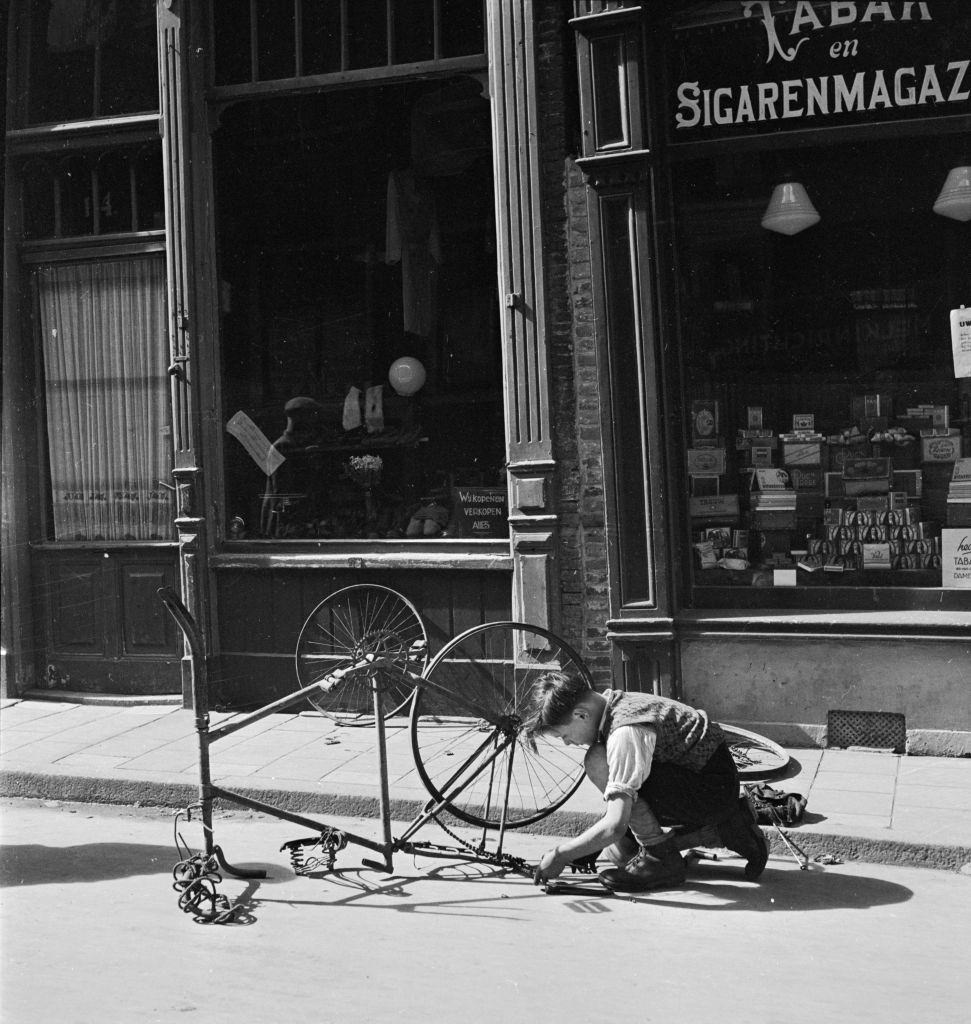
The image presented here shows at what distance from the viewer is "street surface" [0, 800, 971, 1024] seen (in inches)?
148

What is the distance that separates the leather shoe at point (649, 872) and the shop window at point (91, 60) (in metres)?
6.54

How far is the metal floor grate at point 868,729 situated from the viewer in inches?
274

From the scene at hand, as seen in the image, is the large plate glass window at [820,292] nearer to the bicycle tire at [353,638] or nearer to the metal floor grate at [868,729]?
the metal floor grate at [868,729]

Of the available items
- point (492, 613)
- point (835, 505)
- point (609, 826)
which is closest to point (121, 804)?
point (492, 613)

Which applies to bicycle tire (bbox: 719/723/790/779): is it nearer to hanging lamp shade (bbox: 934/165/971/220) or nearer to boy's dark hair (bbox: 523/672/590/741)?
boy's dark hair (bbox: 523/672/590/741)

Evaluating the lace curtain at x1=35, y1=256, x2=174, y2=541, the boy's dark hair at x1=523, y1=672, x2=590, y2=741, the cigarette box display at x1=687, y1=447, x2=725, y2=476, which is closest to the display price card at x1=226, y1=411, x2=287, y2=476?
the lace curtain at x1=35, y1=256, x2=174, y2=541

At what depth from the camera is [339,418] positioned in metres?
8.53

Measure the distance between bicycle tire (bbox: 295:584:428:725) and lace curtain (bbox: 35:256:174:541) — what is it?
→ 1502 millimetres

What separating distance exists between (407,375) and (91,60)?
11.3 ft

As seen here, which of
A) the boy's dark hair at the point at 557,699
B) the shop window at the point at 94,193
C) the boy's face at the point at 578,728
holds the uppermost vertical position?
the shop window at the point at 94,193

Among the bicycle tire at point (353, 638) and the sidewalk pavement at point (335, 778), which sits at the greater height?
the bicycle tire at point (353, 638)

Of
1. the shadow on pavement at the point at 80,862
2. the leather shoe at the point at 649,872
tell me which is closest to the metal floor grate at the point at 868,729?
the leather shoe at the point at 649,872

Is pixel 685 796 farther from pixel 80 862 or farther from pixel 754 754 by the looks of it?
pixel 80 862

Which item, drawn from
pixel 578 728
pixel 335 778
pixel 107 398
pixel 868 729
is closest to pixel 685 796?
pixel 578 728
